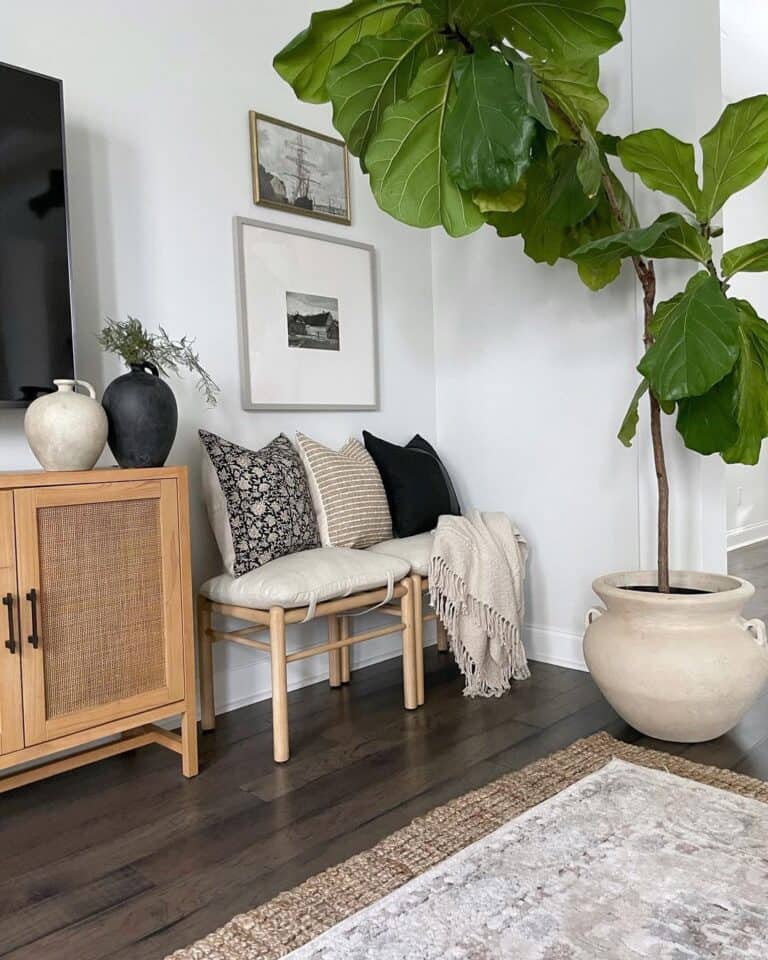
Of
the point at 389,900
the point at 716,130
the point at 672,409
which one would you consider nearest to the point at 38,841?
the point at 389,900

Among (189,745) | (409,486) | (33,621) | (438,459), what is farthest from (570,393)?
(33,621)

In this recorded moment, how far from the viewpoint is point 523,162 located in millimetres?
1673

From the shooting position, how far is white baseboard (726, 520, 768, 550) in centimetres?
570

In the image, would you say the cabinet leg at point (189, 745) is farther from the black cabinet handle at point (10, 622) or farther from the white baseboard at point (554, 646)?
the white baseboard at point (554, 646)

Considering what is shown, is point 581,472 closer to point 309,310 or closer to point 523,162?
point 309,310

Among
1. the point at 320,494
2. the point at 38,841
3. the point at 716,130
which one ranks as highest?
the point at 716,130

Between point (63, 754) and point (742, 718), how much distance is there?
199cm

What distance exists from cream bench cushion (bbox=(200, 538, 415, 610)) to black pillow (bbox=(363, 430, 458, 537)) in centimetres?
43

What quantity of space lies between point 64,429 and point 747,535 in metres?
5.35

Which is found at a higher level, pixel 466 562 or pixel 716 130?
pixel 716 130

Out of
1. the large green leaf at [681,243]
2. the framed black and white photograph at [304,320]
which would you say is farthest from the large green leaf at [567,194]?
the framed black and white photograph at [304,320]

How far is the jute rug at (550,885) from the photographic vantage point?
134cm

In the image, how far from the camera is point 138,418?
2.01m

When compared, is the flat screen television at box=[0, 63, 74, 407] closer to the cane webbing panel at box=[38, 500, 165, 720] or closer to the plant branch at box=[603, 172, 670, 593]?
the cane webbing panel at box=[38, 500, 165, 720]
